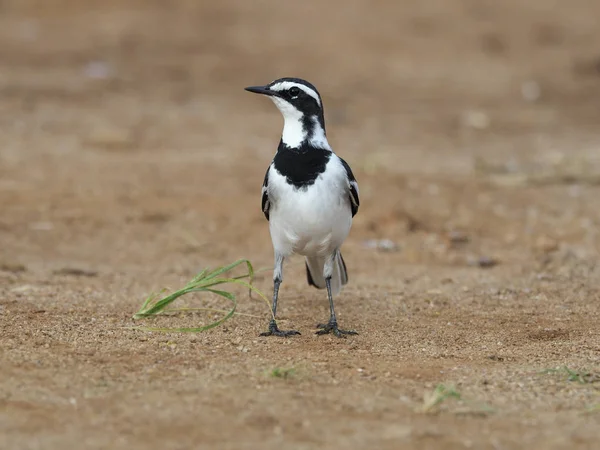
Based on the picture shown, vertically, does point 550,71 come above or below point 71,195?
above

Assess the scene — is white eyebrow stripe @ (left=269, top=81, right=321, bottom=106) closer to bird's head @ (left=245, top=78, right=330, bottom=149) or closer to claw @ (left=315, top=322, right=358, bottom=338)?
bird's head @ (left=245, top=78, right=330, bottom=149)

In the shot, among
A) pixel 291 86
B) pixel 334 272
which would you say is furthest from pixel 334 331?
pixel 291 86

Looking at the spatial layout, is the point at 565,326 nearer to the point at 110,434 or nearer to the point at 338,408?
the point at 338,408

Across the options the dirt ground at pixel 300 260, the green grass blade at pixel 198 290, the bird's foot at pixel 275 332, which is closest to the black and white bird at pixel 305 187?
the bird's foot at pixel 275 332

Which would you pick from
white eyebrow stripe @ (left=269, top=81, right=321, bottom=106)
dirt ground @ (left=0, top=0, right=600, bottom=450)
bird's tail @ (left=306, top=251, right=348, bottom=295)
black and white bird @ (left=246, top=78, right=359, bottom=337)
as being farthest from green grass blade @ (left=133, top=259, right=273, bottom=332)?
white eyebrow stripe @ (left=269, top=81, right=321, bottom=106)

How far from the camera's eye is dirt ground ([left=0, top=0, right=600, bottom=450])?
483cm

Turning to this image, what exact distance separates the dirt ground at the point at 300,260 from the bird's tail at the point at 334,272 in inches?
8.0

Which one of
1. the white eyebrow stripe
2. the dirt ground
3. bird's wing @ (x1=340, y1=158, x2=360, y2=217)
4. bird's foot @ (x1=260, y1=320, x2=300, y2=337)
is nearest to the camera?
the dirt ground

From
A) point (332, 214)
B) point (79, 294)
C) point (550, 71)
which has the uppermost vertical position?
point (550, 71)

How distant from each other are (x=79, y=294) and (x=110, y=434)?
9.67 ft

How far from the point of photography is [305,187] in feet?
20.7

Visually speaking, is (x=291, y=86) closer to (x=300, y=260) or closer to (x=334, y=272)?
(x=334, y=272)

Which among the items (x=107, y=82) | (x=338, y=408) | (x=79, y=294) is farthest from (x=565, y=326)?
(x=107, y=82)

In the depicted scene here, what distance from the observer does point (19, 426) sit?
176 inches
